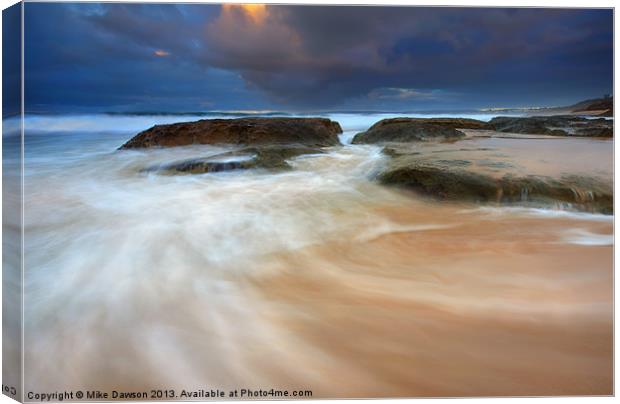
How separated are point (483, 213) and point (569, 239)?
468 mm

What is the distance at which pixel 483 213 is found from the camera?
210cm

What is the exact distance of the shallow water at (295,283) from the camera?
1773 mm

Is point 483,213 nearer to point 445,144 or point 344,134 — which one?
point 445,144

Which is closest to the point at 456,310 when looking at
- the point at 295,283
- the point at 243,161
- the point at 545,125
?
the point at 295,283

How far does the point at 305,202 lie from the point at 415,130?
80cm

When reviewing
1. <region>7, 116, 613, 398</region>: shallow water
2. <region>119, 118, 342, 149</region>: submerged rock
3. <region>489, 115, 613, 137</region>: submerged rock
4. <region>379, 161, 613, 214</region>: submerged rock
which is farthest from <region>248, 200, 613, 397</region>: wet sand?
<region>119, 118, 342, 149</region>: submerged rock

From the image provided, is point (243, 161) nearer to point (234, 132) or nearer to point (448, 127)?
point (234, 132)

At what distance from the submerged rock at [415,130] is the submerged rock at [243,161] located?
1.11 ft

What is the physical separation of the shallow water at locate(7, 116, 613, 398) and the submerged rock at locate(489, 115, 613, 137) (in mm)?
85

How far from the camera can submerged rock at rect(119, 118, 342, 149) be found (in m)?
2.18

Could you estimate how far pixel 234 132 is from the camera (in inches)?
86.6

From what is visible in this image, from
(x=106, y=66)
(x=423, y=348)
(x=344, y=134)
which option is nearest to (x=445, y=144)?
(x=344, y=134)

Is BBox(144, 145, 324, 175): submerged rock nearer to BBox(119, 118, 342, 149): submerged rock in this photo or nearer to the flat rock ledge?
BBox(119, 118, 342, 149): submerged rock

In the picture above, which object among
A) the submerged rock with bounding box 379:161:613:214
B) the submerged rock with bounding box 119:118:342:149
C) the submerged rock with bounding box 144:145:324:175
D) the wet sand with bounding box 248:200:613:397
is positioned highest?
the submerged rock with bounding box 119:118:342:149
